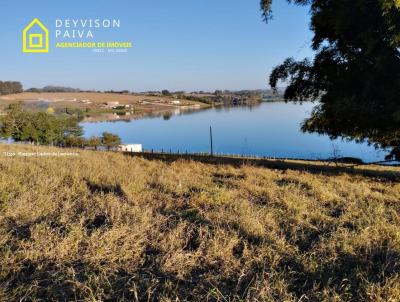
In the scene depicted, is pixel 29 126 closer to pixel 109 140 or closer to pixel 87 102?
pixel 109 140

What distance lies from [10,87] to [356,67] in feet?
291

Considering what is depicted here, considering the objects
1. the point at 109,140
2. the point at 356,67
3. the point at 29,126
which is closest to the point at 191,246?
the point at 356,67

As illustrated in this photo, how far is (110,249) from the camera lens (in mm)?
3270

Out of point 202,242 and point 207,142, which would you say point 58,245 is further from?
point 207,142

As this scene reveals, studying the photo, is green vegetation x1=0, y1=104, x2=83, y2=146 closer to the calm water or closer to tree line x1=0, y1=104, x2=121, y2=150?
tree line x1=0, y1=104, x2=121, y2=150

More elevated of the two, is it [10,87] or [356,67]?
[10,87]

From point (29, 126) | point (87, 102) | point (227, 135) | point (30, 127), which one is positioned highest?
point (87, 102)

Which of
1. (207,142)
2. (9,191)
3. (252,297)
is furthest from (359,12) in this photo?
(207,142)

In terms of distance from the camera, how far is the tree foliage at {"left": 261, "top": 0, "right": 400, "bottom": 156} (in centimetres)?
852

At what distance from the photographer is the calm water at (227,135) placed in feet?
255

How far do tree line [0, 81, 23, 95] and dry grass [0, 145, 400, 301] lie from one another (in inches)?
3328

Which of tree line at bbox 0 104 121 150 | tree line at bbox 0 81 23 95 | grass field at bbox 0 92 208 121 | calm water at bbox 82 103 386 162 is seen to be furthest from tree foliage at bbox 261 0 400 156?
tree line at bbox 0 81 23 95

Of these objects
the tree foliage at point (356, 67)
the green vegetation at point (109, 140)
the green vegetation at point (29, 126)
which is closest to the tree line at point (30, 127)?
the green vegetation at point (29, 126)

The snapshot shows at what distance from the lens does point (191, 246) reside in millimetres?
3506
